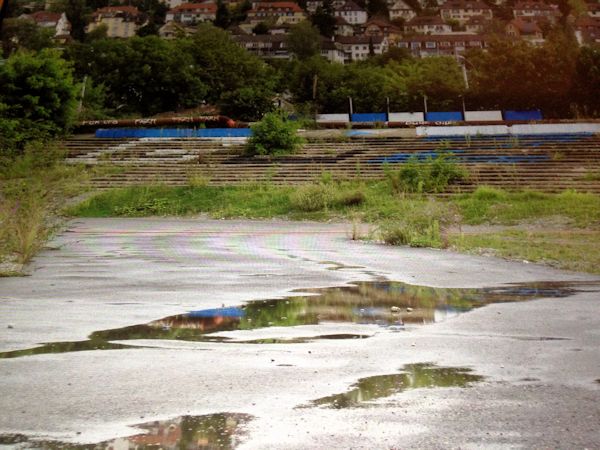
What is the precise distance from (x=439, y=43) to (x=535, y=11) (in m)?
22.3

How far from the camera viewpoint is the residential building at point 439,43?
5994 inches

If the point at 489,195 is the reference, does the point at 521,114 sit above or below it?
above

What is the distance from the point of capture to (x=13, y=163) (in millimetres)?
18859

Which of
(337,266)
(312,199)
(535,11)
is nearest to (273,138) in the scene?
(312,199)

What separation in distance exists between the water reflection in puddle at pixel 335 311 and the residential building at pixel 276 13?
569ft

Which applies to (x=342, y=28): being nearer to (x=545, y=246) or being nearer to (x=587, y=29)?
(x=587, y=29)

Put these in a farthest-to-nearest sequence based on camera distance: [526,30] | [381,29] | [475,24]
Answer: [381,29] → [475,24] → [526,30]

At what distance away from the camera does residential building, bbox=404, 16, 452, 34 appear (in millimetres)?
183625

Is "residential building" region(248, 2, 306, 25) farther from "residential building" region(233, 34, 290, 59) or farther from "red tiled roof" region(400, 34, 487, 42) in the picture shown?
"red tiled roof" region(400, 34, 487, 42)

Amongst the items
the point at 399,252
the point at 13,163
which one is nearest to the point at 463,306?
the point at 399,252

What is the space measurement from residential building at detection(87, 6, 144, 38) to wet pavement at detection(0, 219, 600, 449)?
173 meters

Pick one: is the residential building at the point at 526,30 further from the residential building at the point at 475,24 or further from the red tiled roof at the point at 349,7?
the red tiled roof at the point at 349,7

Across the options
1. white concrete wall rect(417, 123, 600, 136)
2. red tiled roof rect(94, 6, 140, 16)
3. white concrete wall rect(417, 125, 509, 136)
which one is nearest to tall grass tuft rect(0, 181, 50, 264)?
white concrete wall rect(417, 125, 509, 136)

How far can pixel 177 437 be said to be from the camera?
455cm
